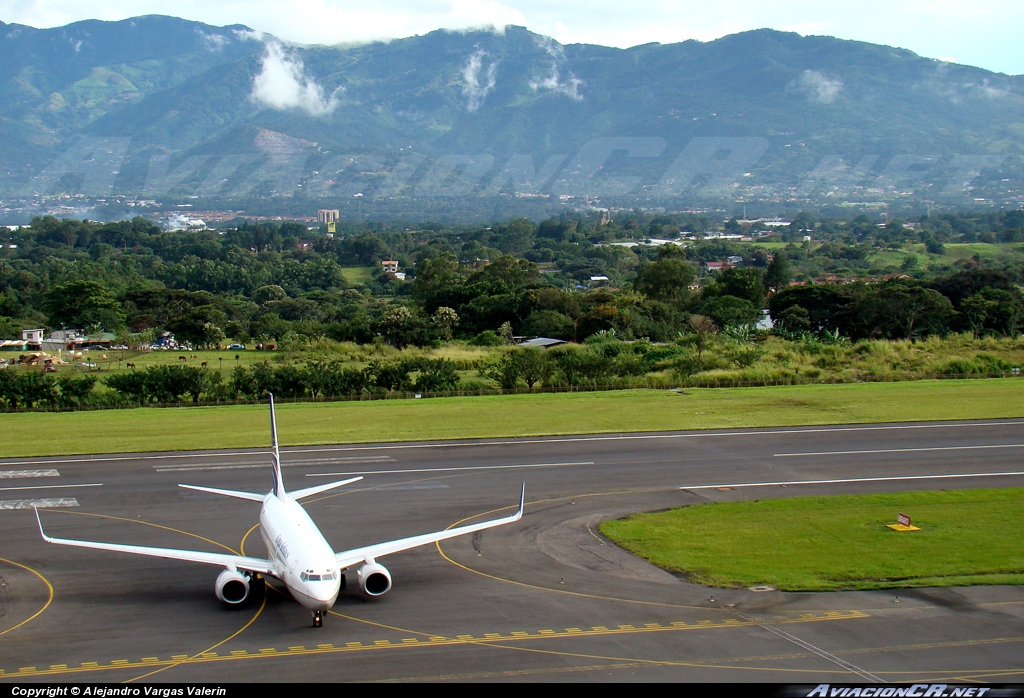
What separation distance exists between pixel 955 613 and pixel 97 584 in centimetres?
2123

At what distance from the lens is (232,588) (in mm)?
22562

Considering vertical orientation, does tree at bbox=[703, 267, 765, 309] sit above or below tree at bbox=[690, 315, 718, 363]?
above

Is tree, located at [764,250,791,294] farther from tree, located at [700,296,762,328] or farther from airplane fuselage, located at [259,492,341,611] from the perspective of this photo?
airplane fuselage, located at [259,492,341,611]

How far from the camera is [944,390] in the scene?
56656 mm

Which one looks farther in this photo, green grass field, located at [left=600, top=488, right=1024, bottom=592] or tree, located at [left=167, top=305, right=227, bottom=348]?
tree, located at [left=167, top=305, right=227, bottom=348]

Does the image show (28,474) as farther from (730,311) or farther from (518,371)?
(730,311)

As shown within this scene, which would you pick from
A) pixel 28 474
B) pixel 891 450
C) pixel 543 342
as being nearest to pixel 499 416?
pixel 891 450

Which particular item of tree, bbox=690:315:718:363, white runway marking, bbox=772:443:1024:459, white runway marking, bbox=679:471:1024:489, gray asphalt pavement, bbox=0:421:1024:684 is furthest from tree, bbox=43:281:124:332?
white runway marking, bbox=679:471:1024:489

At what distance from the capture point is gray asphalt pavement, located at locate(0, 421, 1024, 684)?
1975 centimetres

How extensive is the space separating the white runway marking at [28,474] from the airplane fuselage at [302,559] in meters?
17.0

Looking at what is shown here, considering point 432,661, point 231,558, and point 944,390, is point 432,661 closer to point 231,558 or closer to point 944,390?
point 231,558

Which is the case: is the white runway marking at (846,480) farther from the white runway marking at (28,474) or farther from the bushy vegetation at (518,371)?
the white runway marking at (28,474)

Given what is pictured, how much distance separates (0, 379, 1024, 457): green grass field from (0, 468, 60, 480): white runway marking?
3503 millimetres
